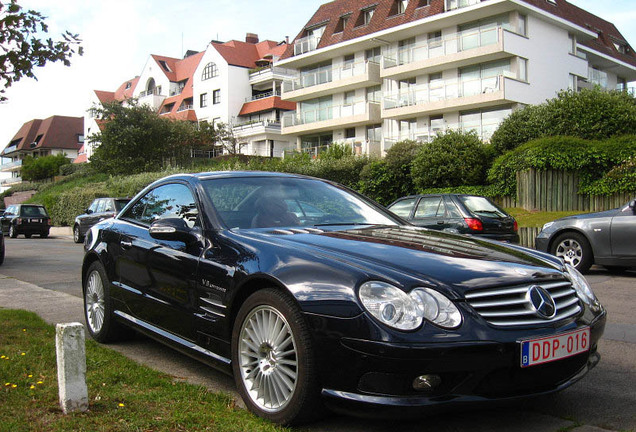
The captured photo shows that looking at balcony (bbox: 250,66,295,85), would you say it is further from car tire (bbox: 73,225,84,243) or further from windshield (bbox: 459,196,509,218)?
windshield (bbox: 459,196,509,218)

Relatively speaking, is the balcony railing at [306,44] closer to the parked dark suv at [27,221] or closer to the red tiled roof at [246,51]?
the red tiled roof at [246,51]

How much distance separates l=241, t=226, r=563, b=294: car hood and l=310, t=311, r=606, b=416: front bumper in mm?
349

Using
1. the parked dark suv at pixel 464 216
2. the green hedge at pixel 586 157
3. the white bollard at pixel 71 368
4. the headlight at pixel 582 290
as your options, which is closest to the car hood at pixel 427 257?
the headlight at pixel 582 290

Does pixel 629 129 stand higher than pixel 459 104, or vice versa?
pixel 459 104

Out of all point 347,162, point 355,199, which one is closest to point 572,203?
point 347,162

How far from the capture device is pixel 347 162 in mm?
28297

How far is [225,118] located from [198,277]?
5055 cm

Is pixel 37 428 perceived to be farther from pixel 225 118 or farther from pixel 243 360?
pixel 225 118

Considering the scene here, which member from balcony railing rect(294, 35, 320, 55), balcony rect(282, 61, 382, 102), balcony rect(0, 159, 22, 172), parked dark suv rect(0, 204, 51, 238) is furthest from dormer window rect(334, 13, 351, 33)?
balcony rect(0, 159, 22, 172)

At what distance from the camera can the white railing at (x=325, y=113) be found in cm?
3747

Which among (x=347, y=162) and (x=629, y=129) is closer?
(x=629, y=129)

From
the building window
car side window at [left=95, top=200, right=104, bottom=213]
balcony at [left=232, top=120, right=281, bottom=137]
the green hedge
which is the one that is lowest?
car side window at [left=95, top=200, right=104, bottom=213]

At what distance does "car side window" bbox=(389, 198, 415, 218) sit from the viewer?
492 inches

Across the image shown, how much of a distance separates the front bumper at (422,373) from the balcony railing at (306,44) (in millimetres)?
40515
